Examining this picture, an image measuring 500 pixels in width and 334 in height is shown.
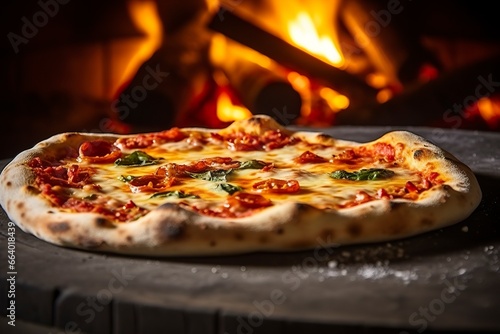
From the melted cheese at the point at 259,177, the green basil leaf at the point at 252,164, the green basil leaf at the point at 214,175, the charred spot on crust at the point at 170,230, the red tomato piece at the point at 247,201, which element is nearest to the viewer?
the charred spot on crust at the point at 170,230

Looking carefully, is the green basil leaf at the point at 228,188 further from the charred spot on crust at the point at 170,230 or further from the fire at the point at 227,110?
the fire at the point at 227,110

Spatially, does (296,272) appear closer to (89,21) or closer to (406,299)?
(406,299)

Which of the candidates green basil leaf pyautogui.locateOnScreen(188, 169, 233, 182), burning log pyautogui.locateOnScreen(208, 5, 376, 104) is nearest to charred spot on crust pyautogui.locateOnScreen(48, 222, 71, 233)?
green basil leaf pyautogui.locateOnScreen(188, 169, 233, 182)

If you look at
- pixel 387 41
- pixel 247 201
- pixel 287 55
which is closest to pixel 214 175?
pixel 247 201

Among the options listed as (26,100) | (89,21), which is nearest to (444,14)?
(89,21)

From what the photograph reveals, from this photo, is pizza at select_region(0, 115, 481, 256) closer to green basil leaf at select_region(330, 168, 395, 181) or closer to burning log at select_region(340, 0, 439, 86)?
green basil leaf at select_region(330, 168, 395, 181)

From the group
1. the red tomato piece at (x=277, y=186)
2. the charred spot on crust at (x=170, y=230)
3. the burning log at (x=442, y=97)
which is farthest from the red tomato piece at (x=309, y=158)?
the burning log at (x=442, y=97)

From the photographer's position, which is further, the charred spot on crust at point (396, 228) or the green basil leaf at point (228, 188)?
the green basil leaf at point (228, 188)
